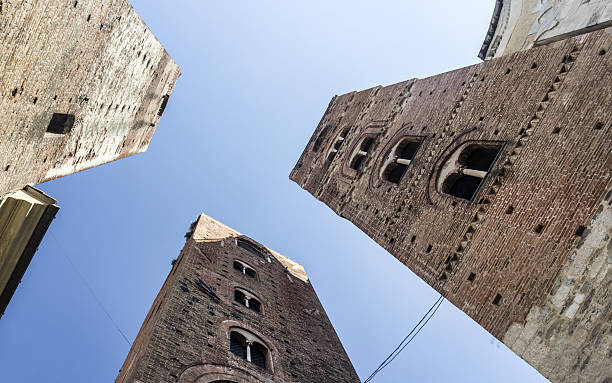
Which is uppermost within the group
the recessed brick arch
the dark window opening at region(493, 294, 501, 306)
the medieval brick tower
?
the dark window opening at region(493, 294, 501, 306)

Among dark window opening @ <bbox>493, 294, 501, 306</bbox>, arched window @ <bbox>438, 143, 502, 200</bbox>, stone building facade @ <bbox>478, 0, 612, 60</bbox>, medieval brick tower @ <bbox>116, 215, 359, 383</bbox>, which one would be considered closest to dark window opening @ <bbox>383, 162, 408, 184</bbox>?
arched window @ <bbox>438, 143, 502, 200</bbox>

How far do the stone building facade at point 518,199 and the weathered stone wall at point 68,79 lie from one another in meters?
6.11

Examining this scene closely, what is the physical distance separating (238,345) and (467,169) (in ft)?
22.4

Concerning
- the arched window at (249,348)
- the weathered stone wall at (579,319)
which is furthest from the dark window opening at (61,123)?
the weathered stone wall at (579,319)

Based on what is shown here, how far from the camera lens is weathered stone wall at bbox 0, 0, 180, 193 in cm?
630

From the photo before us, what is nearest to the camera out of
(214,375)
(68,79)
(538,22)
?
(68,79)

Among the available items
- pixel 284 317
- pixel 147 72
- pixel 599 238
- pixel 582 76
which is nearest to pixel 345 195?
pixel 284 317

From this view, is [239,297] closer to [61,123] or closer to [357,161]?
[357,161]

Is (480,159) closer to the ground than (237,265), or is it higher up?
higher up

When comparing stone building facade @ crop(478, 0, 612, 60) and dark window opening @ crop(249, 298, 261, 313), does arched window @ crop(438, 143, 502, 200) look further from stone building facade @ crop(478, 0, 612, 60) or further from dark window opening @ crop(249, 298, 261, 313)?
dark window opening @ crop(249, 298, 261, 313)

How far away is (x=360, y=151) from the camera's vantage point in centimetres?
1416

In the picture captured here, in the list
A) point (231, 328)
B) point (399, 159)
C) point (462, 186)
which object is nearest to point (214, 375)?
point (231, 328)

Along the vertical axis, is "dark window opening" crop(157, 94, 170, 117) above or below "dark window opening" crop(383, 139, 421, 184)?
below

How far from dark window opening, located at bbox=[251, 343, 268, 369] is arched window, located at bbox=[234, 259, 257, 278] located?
4.57 m
